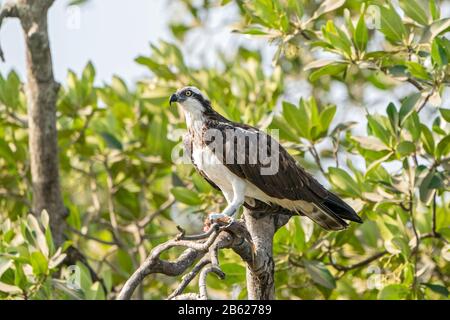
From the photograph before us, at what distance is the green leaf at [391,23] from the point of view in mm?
6055

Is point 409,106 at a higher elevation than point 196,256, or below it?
higher

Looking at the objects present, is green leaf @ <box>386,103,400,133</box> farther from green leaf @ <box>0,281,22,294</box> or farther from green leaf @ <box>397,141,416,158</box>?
green leaf @ <box>0,281,22,294</box>

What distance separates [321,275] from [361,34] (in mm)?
1621

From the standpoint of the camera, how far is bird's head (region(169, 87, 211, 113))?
6254 millimetres

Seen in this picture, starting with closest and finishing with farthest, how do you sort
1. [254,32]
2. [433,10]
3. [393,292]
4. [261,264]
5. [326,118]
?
[261,264] → [393,292] → [433,10] → [254,32] → [326,118]

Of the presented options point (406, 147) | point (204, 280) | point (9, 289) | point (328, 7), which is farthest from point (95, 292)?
point (328, 7)

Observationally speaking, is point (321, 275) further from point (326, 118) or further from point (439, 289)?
point (326, 118)

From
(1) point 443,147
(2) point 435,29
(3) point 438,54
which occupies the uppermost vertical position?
(2) point 435,29

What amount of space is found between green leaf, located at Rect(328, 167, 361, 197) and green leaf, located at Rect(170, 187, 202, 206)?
1.08 m

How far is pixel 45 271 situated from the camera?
19.6ft

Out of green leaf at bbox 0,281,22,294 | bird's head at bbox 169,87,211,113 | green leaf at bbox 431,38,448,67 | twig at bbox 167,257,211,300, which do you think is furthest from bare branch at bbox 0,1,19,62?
green leaf at bbox 431,38,448,67

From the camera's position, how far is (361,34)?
6.16 m

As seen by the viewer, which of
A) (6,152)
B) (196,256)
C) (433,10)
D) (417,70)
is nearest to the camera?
(196,256)

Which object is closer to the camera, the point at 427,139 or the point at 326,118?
the point at 427,139
